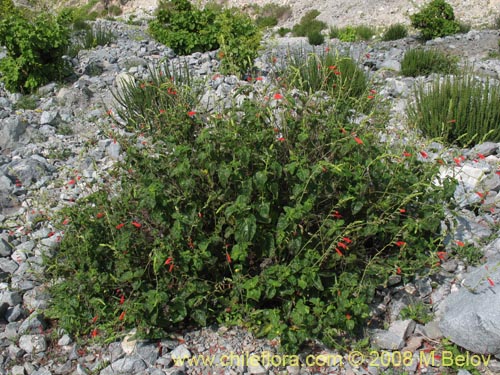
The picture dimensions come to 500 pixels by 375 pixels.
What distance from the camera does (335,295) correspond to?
2820mm

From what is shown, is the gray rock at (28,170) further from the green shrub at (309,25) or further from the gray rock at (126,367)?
the green shrub at (309,25)

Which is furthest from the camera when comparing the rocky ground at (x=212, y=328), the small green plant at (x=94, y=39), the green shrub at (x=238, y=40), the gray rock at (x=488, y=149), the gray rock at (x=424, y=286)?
the small green plant at (x=94, y=39)

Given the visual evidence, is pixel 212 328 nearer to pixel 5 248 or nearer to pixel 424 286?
pixel 424 286

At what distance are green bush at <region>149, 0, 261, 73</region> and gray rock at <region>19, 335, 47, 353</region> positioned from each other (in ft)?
14.1

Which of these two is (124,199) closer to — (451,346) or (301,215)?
(301,215)

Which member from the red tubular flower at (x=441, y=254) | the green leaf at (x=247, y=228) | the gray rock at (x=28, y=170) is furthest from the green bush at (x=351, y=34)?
the green leaf at (x=247, y=228)

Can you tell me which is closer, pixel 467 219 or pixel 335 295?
pixel 335 295

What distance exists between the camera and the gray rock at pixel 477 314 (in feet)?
8.62

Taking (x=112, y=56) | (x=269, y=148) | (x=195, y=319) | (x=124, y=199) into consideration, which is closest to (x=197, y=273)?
(x=195, y=319)

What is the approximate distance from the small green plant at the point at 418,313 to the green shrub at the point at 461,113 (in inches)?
81.5

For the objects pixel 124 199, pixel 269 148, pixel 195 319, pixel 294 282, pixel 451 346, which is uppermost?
pixel 269 148

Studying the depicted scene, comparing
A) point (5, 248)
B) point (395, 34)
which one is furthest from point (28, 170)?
point (395, 34)

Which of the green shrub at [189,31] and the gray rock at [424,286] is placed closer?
the gray rock at [424,286]

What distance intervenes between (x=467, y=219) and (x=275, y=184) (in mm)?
1491
